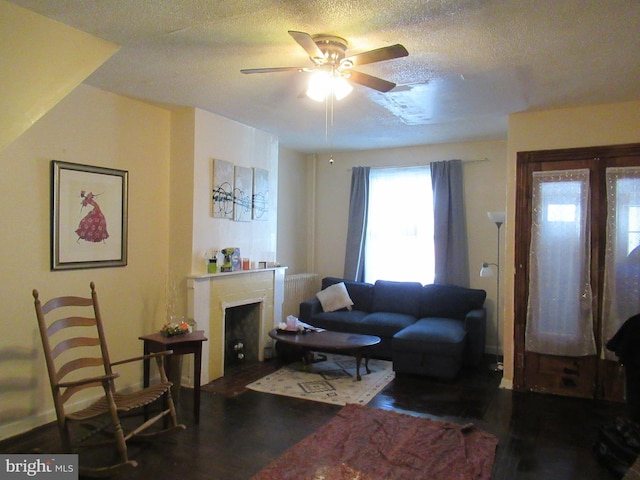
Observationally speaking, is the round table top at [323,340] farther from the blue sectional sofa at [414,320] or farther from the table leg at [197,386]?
the table leg at [197,386]

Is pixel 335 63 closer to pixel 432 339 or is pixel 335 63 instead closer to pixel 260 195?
pixel 260 195

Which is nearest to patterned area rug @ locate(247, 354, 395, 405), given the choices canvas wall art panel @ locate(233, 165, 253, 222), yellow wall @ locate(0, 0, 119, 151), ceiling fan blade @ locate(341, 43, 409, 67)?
canvas wall art panel @ locate(233, 165, 253, 222)

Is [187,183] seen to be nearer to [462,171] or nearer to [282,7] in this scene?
[282,7]

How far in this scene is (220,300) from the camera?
4.43m

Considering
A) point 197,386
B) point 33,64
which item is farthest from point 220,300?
point 33,64

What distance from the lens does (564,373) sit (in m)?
4.12

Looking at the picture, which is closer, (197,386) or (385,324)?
(197,386)

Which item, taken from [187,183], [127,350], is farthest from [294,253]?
[127,350]

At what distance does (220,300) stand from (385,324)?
192cm

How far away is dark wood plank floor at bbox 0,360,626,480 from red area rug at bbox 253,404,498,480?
0.11 meters

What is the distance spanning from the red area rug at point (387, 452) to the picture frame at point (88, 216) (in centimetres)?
218

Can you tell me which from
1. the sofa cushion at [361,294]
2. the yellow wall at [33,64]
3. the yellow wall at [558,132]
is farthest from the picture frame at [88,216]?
the yellow wall at [558,132]

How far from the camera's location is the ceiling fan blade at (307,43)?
2.18 m

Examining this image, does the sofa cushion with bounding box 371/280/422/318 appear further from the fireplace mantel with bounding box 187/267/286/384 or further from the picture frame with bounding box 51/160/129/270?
the picture frame with bounding box 51/160/129/270
